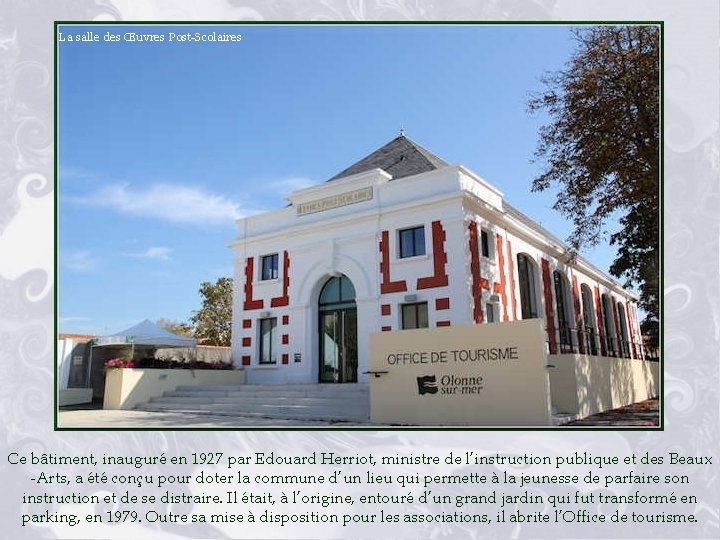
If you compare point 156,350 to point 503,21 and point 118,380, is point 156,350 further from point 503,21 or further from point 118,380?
point 503,21

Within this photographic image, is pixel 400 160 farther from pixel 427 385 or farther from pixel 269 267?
pixel 427 385

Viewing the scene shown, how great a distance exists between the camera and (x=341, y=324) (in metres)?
19.0

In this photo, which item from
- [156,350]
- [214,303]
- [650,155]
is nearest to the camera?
[650,155]

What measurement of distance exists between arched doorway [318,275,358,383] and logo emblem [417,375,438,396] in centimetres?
682

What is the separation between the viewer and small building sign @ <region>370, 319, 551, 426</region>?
10.5 m

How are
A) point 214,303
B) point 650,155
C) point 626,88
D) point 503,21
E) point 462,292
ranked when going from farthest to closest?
1. point 214,303
2. point 462,292
3. point 626,88
4. point 650,155
5. point 503,21

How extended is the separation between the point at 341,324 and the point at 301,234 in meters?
3.42

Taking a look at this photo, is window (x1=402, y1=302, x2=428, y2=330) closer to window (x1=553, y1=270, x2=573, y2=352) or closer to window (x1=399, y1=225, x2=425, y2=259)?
window (x1=399, y1=225, x2=425, y2=259)

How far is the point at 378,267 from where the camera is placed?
59.0 ft

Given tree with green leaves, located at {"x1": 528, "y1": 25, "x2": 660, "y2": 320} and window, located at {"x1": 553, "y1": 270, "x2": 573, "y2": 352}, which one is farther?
window, located at {"x1": 553, "y1": 270, "x2": 573, "y2": 352}

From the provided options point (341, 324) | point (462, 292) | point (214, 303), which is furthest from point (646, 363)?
point (214, 303)

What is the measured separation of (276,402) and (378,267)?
5.21 m

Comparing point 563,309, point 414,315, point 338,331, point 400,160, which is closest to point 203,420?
point 338,331

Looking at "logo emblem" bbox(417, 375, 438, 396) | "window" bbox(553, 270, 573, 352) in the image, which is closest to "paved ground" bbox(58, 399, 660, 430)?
"logo emblem" bbox(417, 375, 438, 396)
